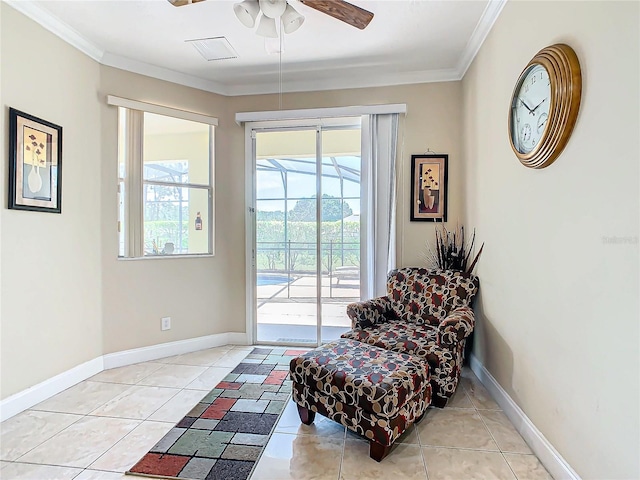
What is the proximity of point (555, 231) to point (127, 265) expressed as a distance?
3197 mm

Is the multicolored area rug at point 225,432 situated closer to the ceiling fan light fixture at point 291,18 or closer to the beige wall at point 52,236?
the beige wall at point 52,236

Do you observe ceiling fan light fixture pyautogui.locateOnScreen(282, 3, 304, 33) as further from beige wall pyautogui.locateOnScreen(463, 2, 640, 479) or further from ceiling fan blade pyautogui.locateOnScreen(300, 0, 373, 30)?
beige wall pyautogui.locateOnScreen(463, 2, 640, 479)

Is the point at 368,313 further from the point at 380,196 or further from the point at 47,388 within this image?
the point at 47,388

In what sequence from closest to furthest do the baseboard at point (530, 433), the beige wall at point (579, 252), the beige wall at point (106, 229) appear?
the beige wall at point (579, 252) → the baseboard at point (530, 433) → the beige wall at point (106, 229)

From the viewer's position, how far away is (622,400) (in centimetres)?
121

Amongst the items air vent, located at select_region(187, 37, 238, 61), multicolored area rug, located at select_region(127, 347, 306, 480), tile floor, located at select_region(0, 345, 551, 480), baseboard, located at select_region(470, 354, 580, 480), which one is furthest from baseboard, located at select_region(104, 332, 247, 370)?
air vent, located at select_region(187, 37, 238, 61)

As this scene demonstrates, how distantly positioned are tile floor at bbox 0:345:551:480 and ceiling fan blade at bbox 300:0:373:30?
2420 mm

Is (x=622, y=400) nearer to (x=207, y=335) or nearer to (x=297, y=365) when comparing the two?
(x=297, y=365)

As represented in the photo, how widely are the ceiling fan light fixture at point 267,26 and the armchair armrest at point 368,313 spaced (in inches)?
77.1

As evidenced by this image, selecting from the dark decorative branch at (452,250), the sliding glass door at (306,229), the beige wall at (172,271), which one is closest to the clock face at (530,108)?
the dark decorative branch at (452,250)

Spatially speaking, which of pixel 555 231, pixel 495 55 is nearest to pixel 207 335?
pixel 555 231

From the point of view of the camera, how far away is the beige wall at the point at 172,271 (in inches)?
117

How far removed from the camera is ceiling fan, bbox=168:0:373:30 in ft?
6.08

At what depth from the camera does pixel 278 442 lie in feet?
6.29
